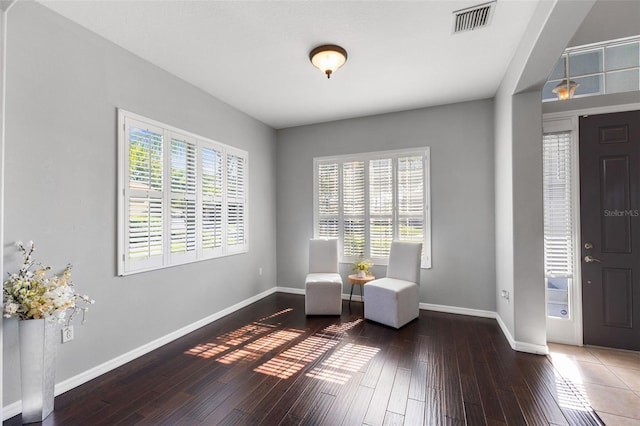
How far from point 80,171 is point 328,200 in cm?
326

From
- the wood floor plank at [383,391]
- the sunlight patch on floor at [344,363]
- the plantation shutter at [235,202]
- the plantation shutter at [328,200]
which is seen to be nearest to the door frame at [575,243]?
the wood floor plank at [383,391]

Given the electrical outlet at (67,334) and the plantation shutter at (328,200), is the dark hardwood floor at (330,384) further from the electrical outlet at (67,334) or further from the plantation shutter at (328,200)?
the plantation shutter at (328,200)

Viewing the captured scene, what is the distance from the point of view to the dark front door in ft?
9.43

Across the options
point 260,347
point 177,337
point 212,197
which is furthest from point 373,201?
point 177,337

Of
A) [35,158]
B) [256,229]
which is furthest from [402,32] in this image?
[256,229]

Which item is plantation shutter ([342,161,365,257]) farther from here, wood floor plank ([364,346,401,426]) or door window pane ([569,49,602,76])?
door window pane ([569,49,602,76])

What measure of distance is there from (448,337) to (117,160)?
3774 mm

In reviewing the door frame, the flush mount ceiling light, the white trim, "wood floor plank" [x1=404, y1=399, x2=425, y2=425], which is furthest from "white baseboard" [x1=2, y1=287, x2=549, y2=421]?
the flush mount ceiling light

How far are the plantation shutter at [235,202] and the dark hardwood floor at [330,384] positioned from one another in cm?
126

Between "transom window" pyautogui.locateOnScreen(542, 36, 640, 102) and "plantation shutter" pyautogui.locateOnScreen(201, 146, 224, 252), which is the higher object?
"transom window" pyautogui.locateOnScreen(542, 36, 640, 102)

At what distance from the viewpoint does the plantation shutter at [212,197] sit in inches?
146

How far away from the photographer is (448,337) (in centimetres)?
328

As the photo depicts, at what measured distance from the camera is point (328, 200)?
493 centimetres

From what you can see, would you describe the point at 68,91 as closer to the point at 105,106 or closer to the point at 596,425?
the point at 105,106
